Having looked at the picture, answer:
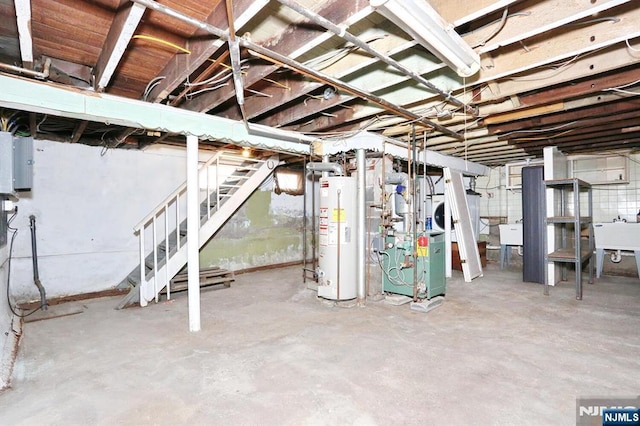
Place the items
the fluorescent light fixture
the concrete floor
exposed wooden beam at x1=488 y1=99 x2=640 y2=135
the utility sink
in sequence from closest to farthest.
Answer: the fluorescent light fixture
the concrete floor
exposed wooden beam at x1=488 y1=99 x2=640 y2=135
the utility sink

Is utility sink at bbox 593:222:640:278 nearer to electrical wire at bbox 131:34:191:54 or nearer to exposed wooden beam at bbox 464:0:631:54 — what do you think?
exposed wooden beam at bbox 464:0:631:54

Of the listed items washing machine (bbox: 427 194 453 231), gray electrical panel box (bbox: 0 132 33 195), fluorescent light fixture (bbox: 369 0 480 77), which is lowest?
washing machine (bbox: 427 194 453 231)

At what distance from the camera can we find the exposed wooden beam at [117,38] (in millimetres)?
1801

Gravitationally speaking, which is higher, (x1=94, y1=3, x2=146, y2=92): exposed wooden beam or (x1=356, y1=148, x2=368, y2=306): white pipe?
(x1=94, y1=3, x2=146, y2=92): exposed wooden beam

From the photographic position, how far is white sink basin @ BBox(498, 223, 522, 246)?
6309 millimetres

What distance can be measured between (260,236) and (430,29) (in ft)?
17.6

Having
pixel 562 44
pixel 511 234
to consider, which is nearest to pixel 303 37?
pixel 562 44

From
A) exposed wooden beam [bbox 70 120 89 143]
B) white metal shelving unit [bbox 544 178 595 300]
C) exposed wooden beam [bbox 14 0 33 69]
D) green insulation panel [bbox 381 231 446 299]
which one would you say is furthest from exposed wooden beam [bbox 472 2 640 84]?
exposed wooden beam [bbox 70 120 89 143]

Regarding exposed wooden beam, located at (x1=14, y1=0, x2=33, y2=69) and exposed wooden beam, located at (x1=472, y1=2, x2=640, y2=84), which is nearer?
exposed wooden beam, located at (x1=14, y1=0, x2=33, y2=69)

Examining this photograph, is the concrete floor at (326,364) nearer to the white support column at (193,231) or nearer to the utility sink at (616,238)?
the white support column at (193,231)

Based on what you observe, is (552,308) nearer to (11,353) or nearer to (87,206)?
(11,353)

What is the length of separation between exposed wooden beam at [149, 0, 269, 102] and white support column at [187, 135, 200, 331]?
0.59 metres

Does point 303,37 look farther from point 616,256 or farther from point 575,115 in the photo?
point 616,256

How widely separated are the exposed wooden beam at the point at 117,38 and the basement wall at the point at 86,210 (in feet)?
8.18
